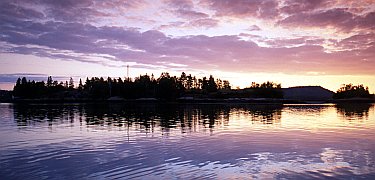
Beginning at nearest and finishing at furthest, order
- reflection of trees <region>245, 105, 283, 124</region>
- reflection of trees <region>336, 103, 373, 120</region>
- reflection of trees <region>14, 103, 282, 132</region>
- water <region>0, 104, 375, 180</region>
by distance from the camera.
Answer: water <region>0, 104, 375, 180</region>
reflection of trees <region>14, 103, 282, 132</region>
reflection of trees <region>245, 105, 283, 124</region>
reflection of trees <region>336, 103, 373, 120</region>

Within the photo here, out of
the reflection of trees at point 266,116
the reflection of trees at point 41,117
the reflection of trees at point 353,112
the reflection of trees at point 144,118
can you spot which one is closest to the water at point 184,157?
the reflection of trees at point 144,118

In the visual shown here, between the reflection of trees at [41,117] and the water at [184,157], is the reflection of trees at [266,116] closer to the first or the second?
the water at [184,157]

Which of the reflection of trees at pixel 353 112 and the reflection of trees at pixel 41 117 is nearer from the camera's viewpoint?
the reflection of trees at pixel 41 117

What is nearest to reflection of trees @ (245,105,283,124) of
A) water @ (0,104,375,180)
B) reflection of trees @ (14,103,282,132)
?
reflection of trees @ (14,103,282,132)

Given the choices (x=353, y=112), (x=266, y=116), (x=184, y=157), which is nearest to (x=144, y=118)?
(x=266, y=116)

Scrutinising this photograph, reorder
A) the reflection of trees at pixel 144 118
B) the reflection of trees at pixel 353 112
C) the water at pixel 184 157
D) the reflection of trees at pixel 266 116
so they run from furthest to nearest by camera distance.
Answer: the reflection of trees at pixel 353 112 → the reflection of trees at pixel 266 116 → the reflection of trees at pixel 144 118 → the water at pixel 184 157

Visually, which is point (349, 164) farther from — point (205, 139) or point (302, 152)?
point (205, 139)

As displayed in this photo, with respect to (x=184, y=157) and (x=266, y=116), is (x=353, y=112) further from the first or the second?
(x=184, y=157)

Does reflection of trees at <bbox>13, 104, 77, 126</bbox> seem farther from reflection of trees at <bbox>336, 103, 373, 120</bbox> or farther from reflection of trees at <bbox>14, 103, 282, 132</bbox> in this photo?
reflection of trees at <bbox>336, 103, 373, 120</bbox>

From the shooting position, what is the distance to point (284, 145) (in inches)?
1214

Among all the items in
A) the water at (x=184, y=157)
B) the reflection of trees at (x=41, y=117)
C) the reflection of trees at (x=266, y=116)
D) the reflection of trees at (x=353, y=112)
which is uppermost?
the reflection of trees at (x=41, y=117)

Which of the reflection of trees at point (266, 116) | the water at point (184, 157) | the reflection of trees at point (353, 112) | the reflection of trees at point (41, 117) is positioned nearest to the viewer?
the water at point (184, 157)

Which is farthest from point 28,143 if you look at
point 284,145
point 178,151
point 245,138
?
point 284,145

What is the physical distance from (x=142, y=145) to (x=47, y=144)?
8.91m
